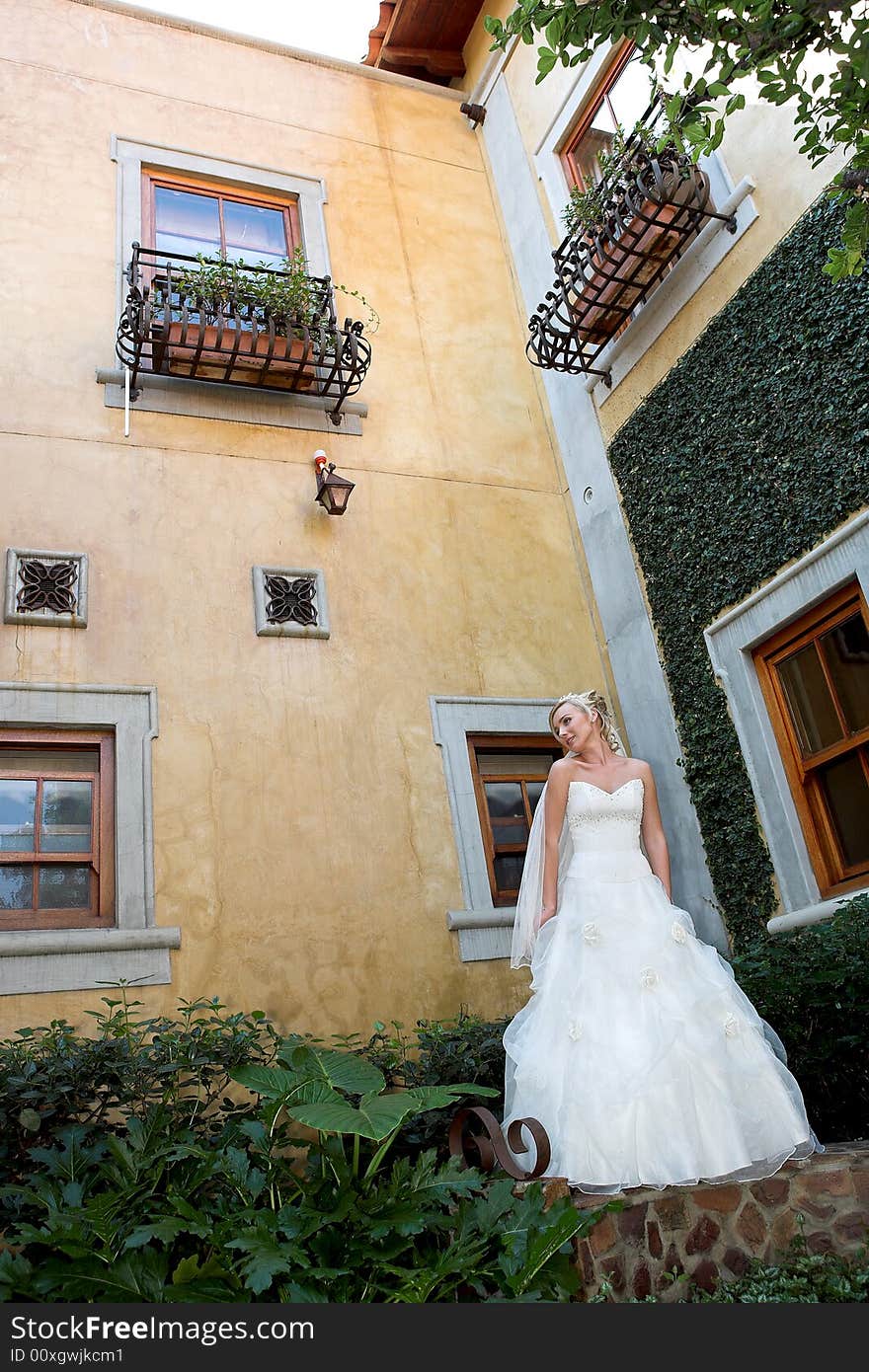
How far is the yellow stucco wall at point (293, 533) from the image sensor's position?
5.13 metres

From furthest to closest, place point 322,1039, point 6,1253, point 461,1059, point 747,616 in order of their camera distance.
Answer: point 747,616 → point 322,1039 → point 461,1059 → point 6,1253

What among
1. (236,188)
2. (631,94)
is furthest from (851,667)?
(236,188)

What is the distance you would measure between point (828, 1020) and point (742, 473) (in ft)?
9.09

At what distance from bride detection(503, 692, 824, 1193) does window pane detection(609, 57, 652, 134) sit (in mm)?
4650

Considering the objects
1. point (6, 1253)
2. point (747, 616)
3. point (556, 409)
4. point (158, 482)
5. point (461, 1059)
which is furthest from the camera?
point (556, 409)

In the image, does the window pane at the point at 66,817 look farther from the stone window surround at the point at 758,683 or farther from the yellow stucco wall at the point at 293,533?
the stone window surround at the point at 758,683

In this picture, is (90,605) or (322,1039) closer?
(322,1039)

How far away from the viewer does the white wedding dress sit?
311 centimetres

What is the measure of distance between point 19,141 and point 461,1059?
613 centimetres

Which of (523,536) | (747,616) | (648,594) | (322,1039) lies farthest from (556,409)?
(322,1039)

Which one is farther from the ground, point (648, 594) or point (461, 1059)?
point (648, 594)

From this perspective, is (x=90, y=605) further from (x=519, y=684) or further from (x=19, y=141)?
(x=19, y=141)

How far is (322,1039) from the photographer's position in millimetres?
4781

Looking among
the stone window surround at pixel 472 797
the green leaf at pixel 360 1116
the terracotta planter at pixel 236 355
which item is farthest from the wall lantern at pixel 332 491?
the green leaf at pixel 360 1116
